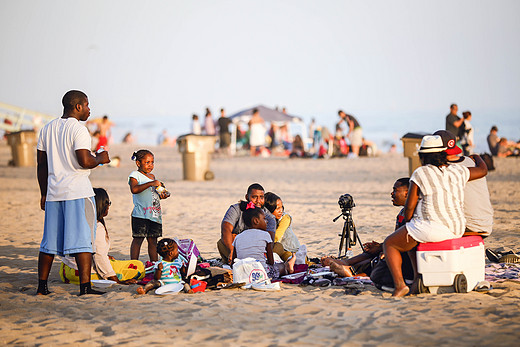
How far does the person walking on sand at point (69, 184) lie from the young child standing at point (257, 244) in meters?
1.45

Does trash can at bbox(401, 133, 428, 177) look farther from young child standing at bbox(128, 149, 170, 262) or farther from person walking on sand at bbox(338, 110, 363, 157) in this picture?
person walking on sand at bbox(338, 110, 363, 157)

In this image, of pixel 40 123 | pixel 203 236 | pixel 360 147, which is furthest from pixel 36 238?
pixel 40 123

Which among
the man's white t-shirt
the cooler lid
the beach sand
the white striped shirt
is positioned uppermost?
the man's white t-shirt

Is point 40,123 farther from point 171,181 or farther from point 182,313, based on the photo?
point 182,313

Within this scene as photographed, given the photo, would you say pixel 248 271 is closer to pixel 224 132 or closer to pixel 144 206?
pixel 144 206

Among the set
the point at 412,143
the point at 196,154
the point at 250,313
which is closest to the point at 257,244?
the point at 250,313

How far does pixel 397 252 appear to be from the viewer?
5.35m

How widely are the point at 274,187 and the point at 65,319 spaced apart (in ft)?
35.5

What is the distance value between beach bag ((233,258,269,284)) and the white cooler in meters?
1.46

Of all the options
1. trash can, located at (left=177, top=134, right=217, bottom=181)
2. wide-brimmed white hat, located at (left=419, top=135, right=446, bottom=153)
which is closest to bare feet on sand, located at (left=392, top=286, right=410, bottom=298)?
wide-brimmed white hat, located at (left=419, top=135, right=446, bottom=153)

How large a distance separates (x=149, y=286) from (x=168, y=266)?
0.28 m

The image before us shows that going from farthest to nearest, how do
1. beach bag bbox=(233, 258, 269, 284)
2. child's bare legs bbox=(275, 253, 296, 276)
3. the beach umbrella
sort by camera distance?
the beach umbrella
child's bare legs bbox=(275, 253, 296, 276)
beach bag bbox=(233, 258, 269, 284)

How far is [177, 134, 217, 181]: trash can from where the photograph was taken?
16609mm

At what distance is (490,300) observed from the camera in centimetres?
509
